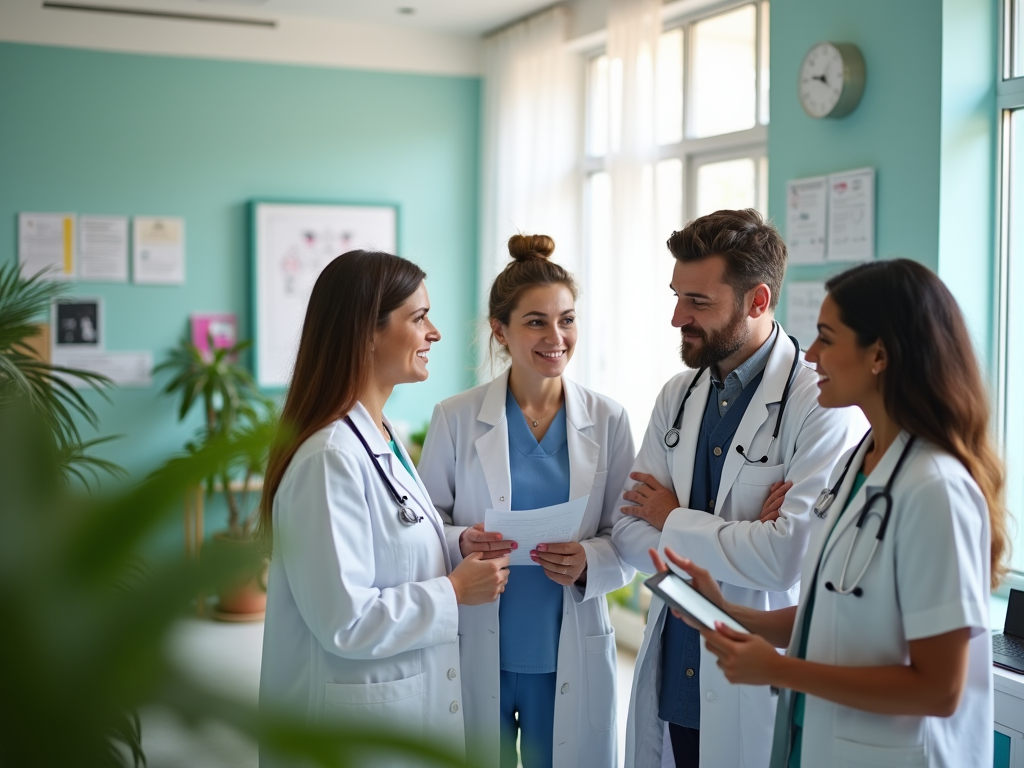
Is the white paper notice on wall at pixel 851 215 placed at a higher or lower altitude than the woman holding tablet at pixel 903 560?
higher

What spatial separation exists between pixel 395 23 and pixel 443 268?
5.09 feet

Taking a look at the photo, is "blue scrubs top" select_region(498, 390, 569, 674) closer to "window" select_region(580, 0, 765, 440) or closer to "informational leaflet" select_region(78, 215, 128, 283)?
"window" select_region(580, 0, 765, 440)

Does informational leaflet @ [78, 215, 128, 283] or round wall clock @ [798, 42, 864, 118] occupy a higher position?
round wall clock @ [798, 42, 864, 118]

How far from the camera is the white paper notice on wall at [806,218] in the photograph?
135 inches

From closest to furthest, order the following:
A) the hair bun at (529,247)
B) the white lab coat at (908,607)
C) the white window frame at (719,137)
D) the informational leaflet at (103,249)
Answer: the white lab coat at (908,607) → the hair bun at (529,247) → the white window frame at (719,137) → the informational leaflet at (103,249)

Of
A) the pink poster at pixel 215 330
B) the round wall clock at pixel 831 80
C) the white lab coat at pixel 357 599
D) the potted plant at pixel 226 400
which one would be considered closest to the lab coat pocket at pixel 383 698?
the white lab coat at pixel 357 599

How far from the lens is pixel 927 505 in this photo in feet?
4.38

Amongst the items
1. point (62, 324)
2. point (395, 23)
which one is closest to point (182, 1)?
point (395, 23)

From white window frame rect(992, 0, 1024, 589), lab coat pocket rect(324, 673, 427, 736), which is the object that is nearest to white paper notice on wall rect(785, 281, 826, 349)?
white window frame rect(992, 0, 1024, 589)

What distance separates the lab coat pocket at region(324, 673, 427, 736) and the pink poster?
13.6 ft

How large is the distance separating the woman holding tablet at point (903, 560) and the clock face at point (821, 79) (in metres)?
2.07

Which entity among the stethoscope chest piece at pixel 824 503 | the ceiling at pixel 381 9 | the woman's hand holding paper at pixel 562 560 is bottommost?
the woman's hand holding paper at pixel 562 560

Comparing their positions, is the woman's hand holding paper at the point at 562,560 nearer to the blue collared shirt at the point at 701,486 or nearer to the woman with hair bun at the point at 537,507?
the woman with hair bun at the point at 537,507

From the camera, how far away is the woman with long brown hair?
166cm
